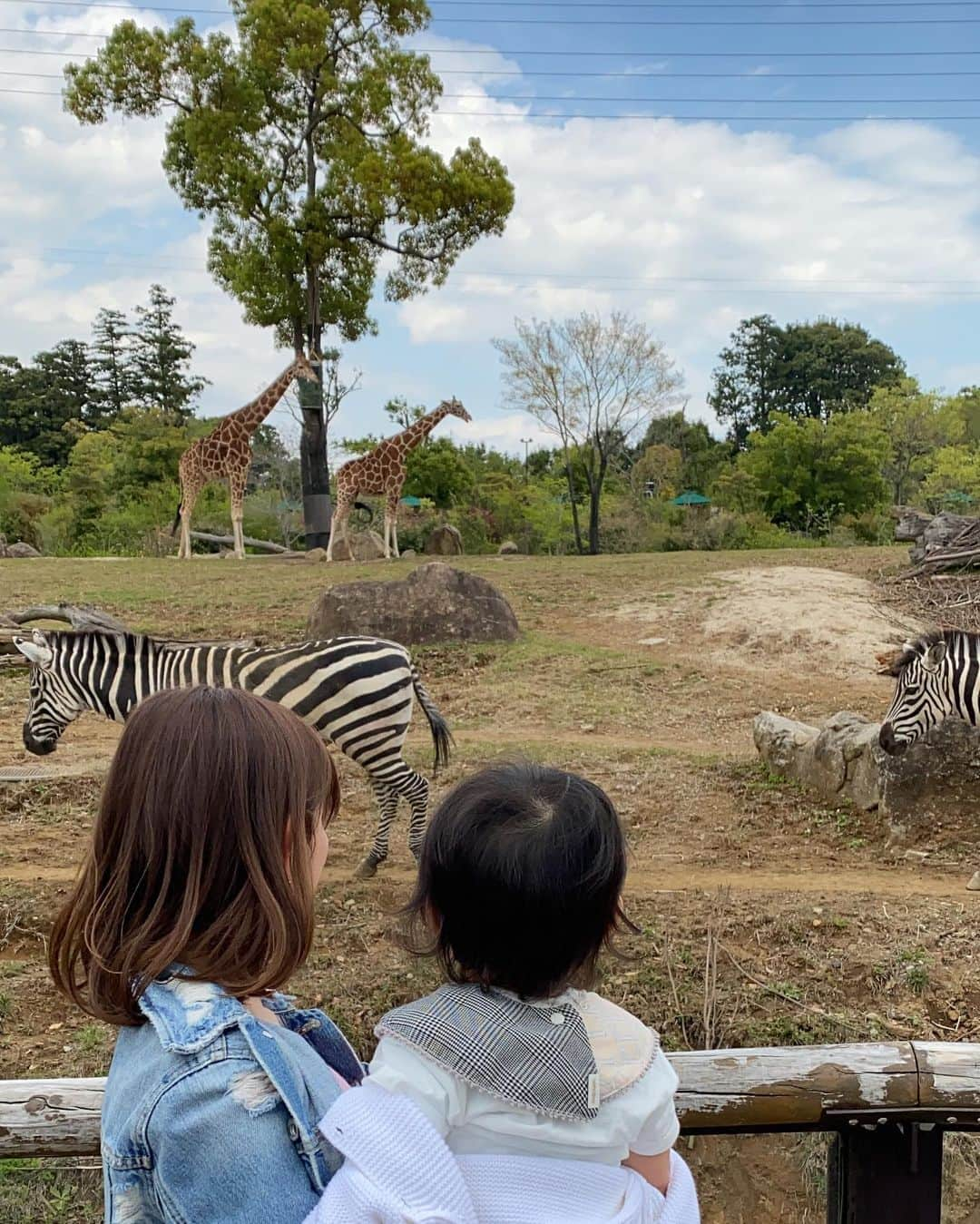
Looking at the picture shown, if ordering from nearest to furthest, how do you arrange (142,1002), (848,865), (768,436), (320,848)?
(142,1002)
(320,848)
(848,865)
(768,436)

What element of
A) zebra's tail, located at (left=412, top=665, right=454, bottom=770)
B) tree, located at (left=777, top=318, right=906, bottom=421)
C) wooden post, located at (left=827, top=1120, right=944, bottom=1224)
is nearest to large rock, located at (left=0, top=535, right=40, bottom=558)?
zebra's tail, located at (left=412, top=665, right=454, bottom=770)

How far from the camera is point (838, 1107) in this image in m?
1.69

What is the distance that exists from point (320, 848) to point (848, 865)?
15.1 feet

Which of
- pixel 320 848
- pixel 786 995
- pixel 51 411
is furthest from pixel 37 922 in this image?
pixel 51 411

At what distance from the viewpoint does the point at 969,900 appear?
15.2 feet

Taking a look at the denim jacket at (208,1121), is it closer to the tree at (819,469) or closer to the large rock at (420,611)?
the large rock at (420,611)

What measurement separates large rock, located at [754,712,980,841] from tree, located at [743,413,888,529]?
22276mm

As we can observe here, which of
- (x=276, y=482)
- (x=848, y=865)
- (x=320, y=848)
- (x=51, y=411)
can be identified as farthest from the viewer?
(x=51, y=411)

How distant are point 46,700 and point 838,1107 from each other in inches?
186

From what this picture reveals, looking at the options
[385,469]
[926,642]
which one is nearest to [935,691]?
[926,642]

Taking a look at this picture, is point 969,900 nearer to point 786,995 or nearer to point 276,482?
point 786,995

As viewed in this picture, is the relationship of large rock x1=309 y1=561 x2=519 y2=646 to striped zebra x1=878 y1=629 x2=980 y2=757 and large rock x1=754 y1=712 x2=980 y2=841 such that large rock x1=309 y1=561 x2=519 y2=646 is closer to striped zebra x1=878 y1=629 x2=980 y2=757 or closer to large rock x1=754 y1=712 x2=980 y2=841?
large rock x1=754 y1=712 x2=980 y2=841

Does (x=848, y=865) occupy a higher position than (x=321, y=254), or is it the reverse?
(x=321, y=254)

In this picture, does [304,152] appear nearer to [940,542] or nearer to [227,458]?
[227,458]
